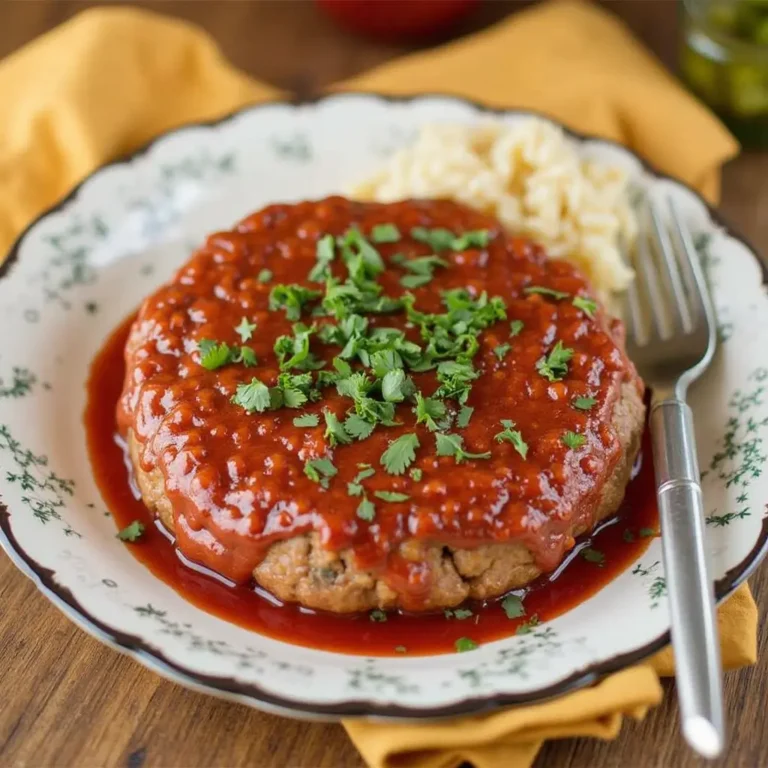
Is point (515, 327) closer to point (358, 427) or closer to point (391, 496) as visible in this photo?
point (358, 427)

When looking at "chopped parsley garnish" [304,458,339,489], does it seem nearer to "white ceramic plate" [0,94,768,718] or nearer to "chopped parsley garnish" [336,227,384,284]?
"white ceramic plate" [0,94,768,718]

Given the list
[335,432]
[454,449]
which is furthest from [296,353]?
[454,449]

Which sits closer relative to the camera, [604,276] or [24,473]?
[24,473]

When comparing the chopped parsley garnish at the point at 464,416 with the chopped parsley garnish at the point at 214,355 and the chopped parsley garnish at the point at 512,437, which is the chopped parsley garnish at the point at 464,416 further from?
the chopped parsley garnish at the point at 214,355

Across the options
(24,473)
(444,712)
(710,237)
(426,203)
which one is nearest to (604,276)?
(710,237)

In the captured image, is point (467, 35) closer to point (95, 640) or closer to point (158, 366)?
point (158, 366)

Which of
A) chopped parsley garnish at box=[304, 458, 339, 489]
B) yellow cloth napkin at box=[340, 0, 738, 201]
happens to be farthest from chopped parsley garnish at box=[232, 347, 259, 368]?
yellow cloth napkin at box=[340, 0, 738, 201]
